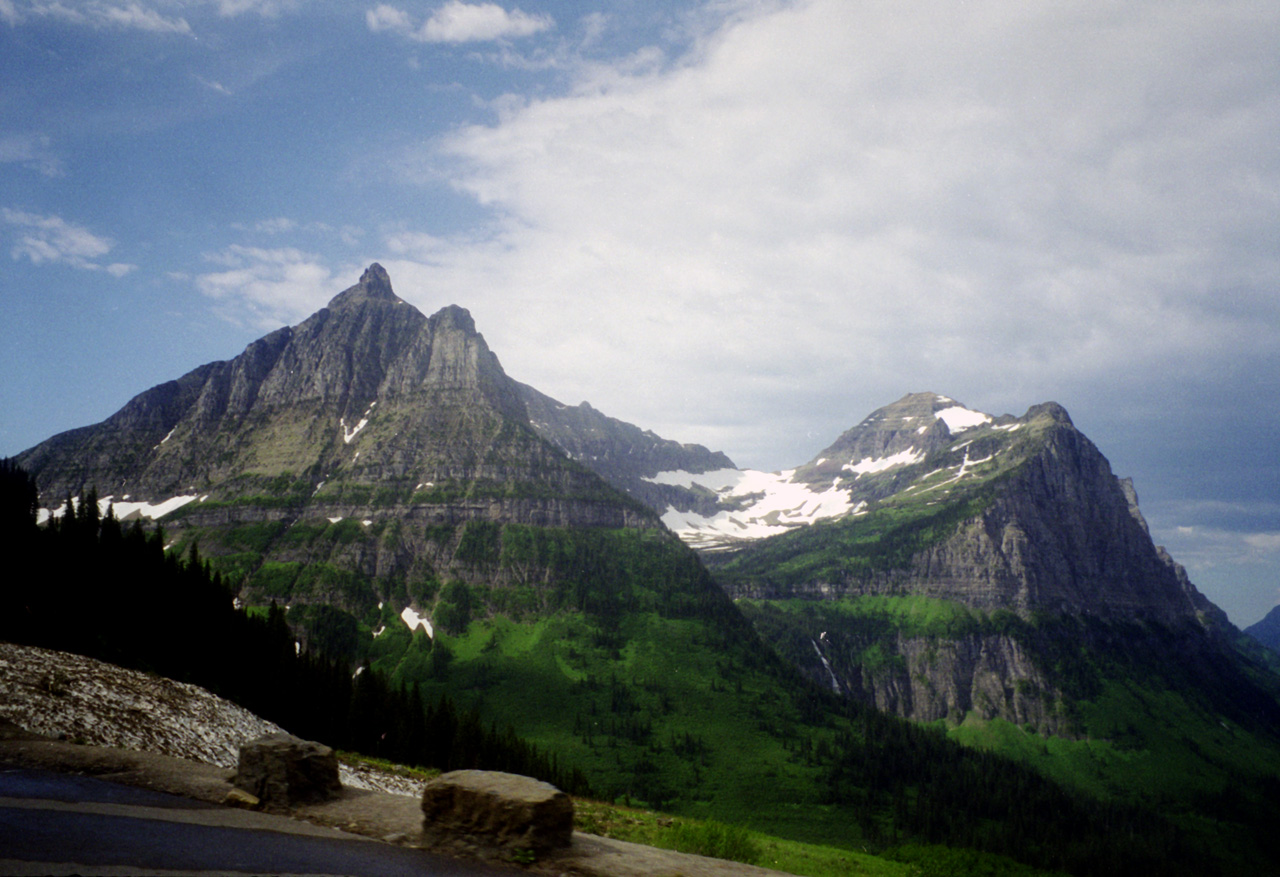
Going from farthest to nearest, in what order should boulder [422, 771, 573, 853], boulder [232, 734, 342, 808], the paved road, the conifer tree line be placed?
the conifer tree line < boulder [232, 734, 342, 808] < boulder [422, 771, 573, 853] < the paved road

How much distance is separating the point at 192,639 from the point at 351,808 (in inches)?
2685

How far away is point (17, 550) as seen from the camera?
2425 inches

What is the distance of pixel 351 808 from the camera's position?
17.3 m

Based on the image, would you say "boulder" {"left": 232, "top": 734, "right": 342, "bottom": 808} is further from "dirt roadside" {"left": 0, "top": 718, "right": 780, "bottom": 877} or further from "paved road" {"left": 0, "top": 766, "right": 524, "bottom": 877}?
"paved road" {"left": 0, "top": 766, "right": 524, "bottom": 877}

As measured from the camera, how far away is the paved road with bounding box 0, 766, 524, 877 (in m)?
11.5

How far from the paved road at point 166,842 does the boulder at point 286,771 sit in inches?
32.0

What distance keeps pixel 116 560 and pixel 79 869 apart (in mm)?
78588

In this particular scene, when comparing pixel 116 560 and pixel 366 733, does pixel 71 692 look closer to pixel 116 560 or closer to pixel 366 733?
pixel 116 560

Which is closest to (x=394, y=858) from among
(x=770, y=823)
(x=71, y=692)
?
(x=71, y=692)

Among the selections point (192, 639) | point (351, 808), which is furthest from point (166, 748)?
point (192, 639)

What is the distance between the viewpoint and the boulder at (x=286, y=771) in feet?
57.6

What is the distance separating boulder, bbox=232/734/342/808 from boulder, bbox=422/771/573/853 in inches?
164

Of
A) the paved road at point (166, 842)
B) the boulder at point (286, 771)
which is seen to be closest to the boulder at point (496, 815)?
the paved road at point (166, 842)

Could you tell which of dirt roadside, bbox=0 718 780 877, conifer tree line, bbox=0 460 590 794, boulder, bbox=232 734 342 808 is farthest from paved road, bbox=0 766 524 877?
conifer tree line, bbox=0 460 590 794
